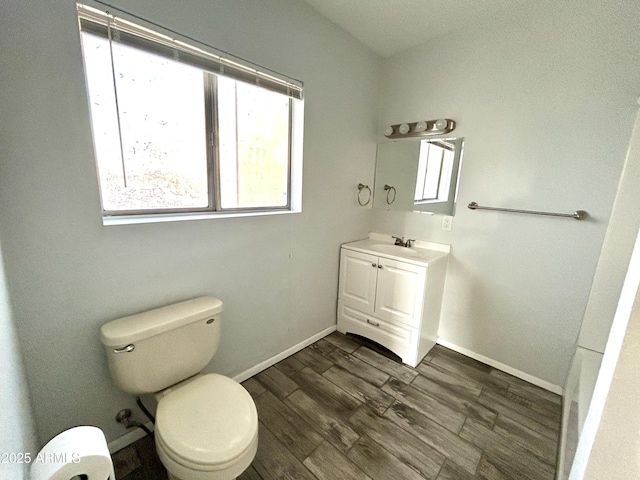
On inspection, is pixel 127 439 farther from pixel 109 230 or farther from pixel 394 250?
pixel 394 250

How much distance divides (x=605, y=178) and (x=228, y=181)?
2.25 metres

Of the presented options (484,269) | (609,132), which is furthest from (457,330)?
(609,132)

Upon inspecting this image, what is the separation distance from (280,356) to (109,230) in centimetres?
144

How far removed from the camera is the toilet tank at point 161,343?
1126mm

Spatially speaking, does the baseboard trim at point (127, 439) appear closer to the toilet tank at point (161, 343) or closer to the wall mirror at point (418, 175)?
the toilet tank at point (161, 343)

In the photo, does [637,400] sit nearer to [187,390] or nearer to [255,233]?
[187,390]

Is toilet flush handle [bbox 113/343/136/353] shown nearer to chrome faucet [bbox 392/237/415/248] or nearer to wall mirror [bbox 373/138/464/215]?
chrome faucet [bbox 392/237/415/248]

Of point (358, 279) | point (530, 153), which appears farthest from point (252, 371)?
point (530, 153)

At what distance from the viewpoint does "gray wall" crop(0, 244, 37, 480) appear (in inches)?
24.1

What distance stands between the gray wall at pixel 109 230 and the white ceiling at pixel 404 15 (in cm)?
11

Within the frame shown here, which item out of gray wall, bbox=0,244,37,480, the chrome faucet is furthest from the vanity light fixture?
gray wall, bbox=0,244,37,480

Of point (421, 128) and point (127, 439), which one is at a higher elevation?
point (421, 128)

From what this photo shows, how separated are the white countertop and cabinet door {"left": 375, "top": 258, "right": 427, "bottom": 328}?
0.19ft

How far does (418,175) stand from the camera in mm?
2320
